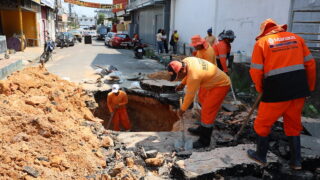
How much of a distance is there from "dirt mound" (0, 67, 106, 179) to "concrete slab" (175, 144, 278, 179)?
124 cm

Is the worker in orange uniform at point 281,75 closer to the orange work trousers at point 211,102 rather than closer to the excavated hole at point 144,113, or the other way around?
the orange work trousers at point 211,102

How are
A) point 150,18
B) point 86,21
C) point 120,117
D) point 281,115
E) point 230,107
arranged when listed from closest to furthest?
point 281,115, point 230,107, point 120,117, point 150,18, point 86,21

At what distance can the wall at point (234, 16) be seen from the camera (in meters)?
9.17

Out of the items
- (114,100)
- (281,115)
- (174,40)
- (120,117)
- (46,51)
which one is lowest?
(120,117)

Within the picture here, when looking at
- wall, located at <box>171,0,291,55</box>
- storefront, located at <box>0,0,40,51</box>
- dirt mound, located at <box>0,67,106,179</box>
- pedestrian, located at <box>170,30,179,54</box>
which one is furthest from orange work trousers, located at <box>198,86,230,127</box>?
storefront, located at <box>0,0,40,51</box>

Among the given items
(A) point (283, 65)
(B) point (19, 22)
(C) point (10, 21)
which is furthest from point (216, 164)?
(C) point (10, 21)

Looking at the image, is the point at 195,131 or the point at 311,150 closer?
the point at 311,150

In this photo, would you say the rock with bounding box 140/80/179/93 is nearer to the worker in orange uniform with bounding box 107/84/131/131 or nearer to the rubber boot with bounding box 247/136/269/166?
the worker in orange uniform with bounding box 107/84/131/131

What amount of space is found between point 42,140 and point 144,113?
14.5 ft

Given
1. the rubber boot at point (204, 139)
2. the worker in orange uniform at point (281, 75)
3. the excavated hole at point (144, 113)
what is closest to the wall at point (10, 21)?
the excavated hole at point (144, 113)

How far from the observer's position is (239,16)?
11.3 m

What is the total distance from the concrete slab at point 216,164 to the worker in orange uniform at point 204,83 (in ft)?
2.14

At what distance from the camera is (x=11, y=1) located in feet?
56.6

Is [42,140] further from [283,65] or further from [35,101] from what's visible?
[283,65]
